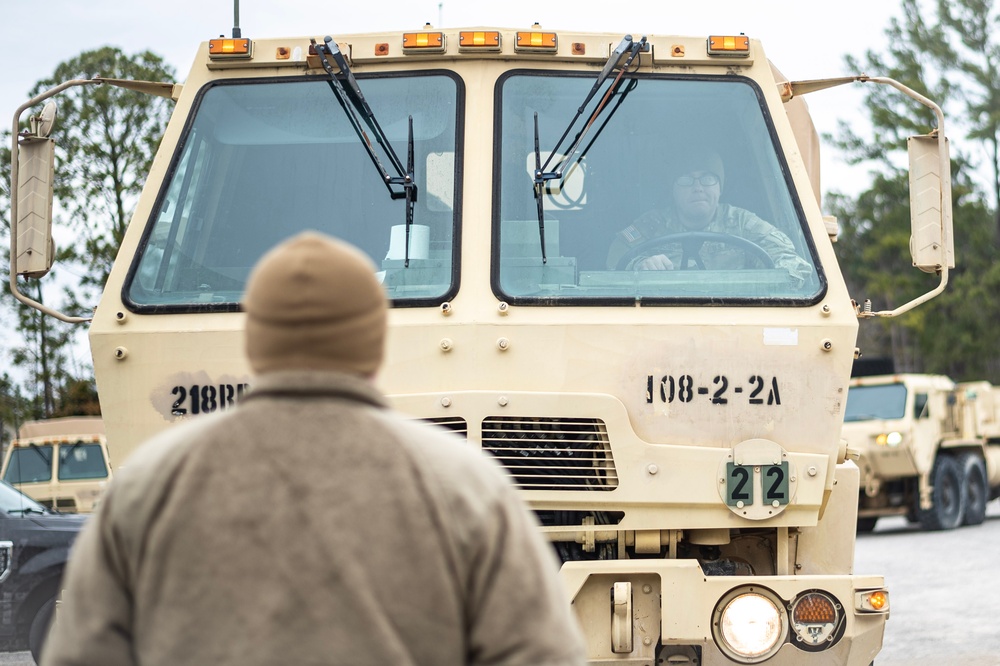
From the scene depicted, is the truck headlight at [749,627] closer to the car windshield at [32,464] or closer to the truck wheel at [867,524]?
the car windshield at [32,464]

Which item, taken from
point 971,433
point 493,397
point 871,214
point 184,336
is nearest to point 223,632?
point 493,397

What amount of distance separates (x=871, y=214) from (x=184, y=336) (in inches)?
1686

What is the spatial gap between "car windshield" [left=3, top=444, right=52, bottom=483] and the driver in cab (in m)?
14.4

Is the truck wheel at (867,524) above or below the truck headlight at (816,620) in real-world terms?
below

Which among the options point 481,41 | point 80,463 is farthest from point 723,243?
point 80,463

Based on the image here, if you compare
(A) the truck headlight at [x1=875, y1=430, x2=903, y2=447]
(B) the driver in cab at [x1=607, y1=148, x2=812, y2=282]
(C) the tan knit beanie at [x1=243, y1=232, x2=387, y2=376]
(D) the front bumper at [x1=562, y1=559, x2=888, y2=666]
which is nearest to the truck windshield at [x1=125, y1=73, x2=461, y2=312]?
(B) the driver in cab at [x1=607, y1=148, x2=812, y2=282]

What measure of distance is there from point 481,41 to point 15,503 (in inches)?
Result: 252

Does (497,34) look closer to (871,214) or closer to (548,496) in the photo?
(548,496)

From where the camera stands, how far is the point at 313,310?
2.09 m

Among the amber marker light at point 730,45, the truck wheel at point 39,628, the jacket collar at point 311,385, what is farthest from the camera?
the truck wheel at point 39,628

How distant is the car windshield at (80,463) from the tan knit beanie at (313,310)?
16.9 m

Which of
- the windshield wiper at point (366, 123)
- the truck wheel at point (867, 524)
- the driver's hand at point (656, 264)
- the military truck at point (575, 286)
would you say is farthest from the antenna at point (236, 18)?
the truck wheel at point (867, 524)

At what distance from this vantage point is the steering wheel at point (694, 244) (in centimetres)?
506

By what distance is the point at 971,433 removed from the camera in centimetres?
2188
